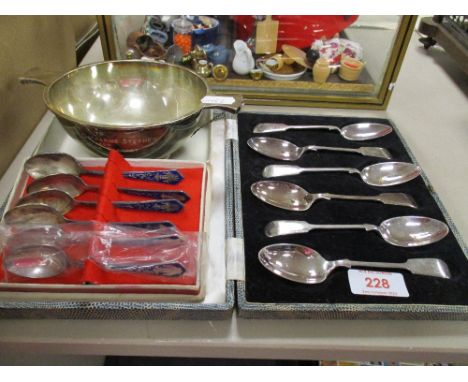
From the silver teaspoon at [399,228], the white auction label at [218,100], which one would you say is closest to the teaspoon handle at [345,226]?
the silver teaspoon at [399,228]

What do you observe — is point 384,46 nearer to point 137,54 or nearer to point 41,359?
point 137,54

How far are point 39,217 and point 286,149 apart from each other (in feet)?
1.27

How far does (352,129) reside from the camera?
70cm

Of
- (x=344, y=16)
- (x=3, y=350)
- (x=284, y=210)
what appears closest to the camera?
(x=3, y=350)

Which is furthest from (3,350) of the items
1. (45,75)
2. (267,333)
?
(45,75)

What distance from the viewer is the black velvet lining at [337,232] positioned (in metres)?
0.44

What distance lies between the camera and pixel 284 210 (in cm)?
54

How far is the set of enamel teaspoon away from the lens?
462 millimetres

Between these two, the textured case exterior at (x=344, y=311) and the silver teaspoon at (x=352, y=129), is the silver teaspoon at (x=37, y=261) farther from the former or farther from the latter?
the silver teaspoon at (x=352, y=129)

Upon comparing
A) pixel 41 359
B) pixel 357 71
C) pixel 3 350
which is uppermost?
pixel 357 71

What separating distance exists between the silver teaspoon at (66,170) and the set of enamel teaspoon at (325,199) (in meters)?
0.13

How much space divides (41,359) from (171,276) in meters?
0.32

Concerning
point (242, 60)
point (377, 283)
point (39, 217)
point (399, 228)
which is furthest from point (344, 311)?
point (242, 60)

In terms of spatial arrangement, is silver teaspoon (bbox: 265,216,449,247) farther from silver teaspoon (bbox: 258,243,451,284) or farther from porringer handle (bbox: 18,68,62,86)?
porringer handle (bbox: 18,68,62,86)
